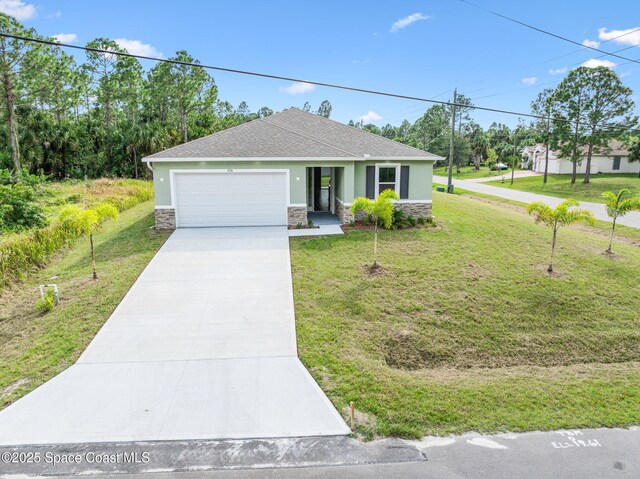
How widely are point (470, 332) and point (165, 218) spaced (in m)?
11.7

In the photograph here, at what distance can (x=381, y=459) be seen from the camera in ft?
16.6

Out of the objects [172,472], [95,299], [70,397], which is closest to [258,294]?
[95,299]

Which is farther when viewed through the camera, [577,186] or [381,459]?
[577,186]

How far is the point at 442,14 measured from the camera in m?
12.5

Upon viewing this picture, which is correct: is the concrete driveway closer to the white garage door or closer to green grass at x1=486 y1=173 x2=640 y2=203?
the white garage door

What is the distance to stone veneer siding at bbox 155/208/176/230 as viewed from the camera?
50.3 feet

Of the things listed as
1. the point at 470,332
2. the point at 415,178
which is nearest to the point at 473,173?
the point at 415,178

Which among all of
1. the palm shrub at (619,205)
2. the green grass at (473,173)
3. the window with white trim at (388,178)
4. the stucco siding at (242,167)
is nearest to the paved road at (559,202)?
the palm shrub at (619,205)

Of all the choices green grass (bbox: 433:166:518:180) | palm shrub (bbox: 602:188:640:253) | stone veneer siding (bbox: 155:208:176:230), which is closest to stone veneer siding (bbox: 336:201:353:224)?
stone veneer siding (bbox: 155:208:176:230)

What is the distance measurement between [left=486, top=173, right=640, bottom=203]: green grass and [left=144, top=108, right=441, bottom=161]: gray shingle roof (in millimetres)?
21156

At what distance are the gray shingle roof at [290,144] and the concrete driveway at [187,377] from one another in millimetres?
6153

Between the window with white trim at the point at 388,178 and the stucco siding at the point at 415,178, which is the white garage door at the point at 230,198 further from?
the window with white trim at the point at 388,178

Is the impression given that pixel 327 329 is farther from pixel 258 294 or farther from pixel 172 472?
pixel 172 472

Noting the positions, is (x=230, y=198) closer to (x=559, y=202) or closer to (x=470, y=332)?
(x=470, y=332)
